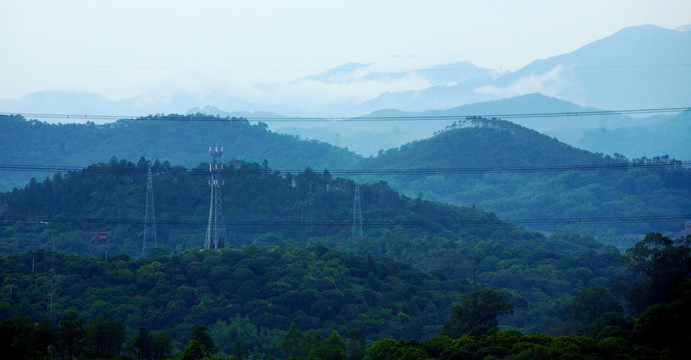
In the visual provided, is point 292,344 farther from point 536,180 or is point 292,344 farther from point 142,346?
point 536,180

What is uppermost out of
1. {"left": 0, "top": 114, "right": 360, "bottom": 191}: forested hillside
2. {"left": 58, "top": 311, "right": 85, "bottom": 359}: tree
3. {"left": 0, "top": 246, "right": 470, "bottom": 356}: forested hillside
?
{"left": 0, "top": 114, "right": 360, "bottom": 191}: forested hillside

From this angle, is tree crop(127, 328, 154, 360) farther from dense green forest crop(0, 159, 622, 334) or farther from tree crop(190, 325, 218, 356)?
dense green forest crop(0, 159, 622, 334)

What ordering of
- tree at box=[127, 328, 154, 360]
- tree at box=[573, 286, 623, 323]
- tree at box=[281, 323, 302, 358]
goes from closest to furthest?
1. tree at box=[127, 328, 154, 360]
2. tree at box=[281, 323, 302, 358]
3. tree at box=[573, 286, 623, 323]

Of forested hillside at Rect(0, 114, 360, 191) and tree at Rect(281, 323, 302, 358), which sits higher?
forested hillside at Rect(0, 114, 360, 191)

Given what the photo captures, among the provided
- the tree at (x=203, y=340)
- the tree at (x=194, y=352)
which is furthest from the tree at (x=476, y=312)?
the tree at (x=194, y=352)

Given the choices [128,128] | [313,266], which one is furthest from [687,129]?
[313,266]

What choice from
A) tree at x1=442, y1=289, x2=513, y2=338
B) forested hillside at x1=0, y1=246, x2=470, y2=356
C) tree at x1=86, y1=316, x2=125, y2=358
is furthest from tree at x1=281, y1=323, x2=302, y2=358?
tree at x1=442, y1=289, x2=513, y2=338

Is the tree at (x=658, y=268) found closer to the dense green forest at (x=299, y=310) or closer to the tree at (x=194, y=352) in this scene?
the dense green forest at (x=299, y=310)
